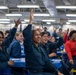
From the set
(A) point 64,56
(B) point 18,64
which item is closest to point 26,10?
(A) point 64,56

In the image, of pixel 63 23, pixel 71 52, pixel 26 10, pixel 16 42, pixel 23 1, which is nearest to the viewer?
pixel 16 42

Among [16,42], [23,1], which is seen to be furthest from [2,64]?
[23,1]

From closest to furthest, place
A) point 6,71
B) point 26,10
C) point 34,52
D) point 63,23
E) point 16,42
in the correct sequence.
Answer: point 34,52
point 6,71
point 16,42
point 26,10
point 63,23

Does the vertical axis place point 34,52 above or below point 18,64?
above

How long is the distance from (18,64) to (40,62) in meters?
1.17

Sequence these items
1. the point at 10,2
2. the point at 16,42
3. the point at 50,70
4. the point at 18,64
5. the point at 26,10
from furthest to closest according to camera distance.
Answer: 1. the point at 26,10
2. the point at 10,2
3. the point at 16,42
4. the point at 18,64
5. the point at 50,70

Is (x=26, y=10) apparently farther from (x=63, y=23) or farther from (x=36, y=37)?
(x=36, y=37)

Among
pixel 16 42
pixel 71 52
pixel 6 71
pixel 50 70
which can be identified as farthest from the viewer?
pixel 71 52

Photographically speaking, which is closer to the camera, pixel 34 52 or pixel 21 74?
pixel 34 52

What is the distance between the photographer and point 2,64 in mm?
4039

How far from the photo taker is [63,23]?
1091 inches

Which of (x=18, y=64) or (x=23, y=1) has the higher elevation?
(x=23, y=1)

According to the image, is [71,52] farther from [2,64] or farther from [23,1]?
[23,1]

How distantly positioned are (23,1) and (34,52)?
1151 centimetres
